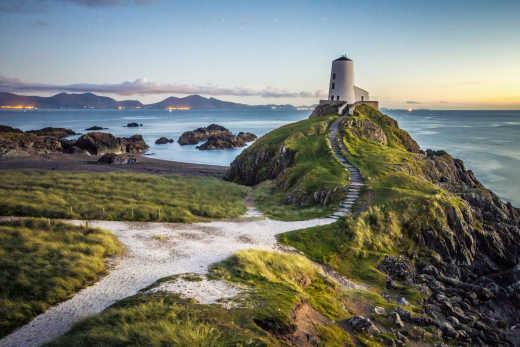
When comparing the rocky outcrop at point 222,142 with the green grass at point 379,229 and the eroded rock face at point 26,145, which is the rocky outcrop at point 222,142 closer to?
the eroded rock face at point 26,145

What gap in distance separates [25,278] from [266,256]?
10376mm

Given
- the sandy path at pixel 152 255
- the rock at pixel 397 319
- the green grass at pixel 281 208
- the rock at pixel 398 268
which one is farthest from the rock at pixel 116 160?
the rock at pixel 397 319

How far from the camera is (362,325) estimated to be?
11125 millimetres

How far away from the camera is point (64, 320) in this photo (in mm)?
10133

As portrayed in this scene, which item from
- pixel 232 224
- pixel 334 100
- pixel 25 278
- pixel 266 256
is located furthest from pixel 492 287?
pixel 334 100

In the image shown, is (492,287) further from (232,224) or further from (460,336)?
(232,224)

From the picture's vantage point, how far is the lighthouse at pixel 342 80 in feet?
185

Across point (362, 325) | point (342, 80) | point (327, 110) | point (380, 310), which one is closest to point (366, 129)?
point (327, 110)

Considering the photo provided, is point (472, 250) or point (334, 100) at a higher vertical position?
point (334, 100)

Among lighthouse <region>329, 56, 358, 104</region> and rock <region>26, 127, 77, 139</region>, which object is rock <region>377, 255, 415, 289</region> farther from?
rock <region>26, 127, 77, 139</region>

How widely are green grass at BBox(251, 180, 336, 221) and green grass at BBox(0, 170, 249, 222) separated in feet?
6.13

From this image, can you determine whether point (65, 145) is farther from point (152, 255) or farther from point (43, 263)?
point (152, 255)

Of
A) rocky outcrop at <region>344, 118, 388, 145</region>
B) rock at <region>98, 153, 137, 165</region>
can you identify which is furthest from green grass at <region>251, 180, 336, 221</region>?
rock at <region>98, 153, 137, 165</region>

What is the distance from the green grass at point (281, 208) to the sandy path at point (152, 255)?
126 centimetres
